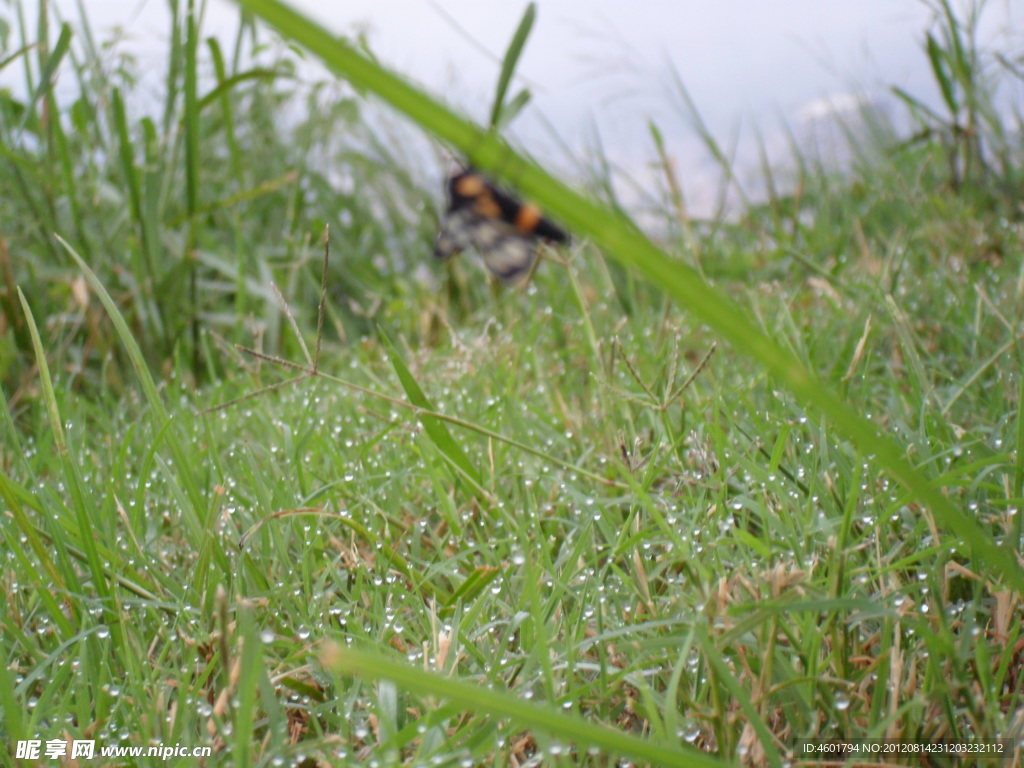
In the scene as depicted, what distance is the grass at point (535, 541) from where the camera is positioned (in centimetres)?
71

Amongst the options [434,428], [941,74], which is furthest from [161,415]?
[941,74]

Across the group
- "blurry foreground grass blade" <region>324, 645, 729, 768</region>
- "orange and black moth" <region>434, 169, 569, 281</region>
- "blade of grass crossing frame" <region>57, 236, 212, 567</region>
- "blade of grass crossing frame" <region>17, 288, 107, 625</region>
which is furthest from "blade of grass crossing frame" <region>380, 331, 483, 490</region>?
"blurry foreground grass blade" <region>324, 645, 729, 768</region>

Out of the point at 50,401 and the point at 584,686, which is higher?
the point at 50,401

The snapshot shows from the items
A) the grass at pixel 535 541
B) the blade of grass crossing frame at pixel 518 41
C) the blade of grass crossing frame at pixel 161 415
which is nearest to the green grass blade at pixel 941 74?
the grass at pixel 535 541

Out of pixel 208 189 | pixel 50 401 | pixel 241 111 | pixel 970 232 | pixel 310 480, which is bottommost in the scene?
pixel 310 480

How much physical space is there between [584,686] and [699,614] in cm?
13

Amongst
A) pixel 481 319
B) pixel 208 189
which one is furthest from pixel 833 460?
pixel 208 189

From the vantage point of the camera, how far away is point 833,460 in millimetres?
1090

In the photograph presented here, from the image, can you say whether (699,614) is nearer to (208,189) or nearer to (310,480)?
(310,480)

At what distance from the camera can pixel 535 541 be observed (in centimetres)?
111

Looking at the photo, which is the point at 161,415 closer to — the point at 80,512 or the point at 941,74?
the point at 80,512

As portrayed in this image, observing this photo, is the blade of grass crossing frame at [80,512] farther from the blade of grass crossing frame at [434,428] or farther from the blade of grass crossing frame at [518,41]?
the blade of grass crossing frame at [518,41]

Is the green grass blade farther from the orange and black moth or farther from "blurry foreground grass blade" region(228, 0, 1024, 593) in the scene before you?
"blurry foreground grass blade" region(228, 0, 1024, 593)

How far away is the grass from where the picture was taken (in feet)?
2.31
